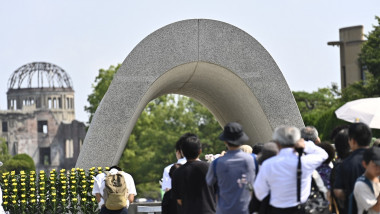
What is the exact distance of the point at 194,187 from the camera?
873cm

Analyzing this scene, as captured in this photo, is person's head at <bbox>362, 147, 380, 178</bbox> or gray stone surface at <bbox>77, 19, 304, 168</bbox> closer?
person's head at <bbox>362, 147, 380, 178</bbox>

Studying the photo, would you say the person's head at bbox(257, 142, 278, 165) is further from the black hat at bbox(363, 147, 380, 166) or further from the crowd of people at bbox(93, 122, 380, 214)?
the black hat at bbox(363, 147, 380, 166)

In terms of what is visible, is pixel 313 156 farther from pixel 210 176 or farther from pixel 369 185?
pixel 210 176

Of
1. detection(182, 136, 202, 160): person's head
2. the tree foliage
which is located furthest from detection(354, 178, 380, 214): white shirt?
the tree foliage

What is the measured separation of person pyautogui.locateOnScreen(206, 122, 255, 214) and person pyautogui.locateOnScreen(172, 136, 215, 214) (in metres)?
0.64

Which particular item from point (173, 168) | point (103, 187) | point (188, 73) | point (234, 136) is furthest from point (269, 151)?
point (188, 73)

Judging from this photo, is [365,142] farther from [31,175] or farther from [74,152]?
[74,152]

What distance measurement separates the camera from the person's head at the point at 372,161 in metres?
7.23

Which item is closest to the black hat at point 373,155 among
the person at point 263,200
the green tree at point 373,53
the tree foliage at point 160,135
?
the person at point 263,200

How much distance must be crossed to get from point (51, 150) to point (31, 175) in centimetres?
8752

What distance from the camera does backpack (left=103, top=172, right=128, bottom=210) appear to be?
10531 millimetres

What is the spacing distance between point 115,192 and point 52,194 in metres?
3.42

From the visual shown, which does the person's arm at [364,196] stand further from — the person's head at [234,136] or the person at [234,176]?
the person's head at [234,136]

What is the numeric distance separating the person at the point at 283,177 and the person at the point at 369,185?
475mm
